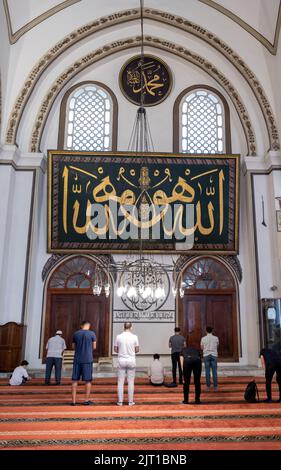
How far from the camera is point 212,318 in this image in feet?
27.5

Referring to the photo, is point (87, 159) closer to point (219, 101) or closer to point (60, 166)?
point (60, 166)

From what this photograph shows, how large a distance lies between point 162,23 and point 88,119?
2.55 metres

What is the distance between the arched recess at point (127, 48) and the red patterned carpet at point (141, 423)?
17.8 ft

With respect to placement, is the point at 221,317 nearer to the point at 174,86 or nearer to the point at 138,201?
the point at 138,201

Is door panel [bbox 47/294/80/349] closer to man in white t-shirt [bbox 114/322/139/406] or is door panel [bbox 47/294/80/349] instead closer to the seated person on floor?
the seated person on floor

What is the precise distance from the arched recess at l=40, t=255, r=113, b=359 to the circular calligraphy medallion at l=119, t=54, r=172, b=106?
3.73m

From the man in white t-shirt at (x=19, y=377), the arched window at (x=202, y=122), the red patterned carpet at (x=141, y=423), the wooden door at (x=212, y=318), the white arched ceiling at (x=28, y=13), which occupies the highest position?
the white arched ceiling at (x=28, y=13)

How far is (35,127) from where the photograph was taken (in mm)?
8594

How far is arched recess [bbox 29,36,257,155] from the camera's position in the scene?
8.62m

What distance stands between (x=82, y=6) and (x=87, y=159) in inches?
123

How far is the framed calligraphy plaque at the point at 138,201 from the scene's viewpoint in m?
8.30

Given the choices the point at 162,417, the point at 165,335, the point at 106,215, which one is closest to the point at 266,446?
the point at 162,417

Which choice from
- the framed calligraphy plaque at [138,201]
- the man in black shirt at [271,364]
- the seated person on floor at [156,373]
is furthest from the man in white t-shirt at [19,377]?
the man in black shirt at [271,364]

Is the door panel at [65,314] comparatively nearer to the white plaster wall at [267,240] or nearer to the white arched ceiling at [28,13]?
the white plaster wall at [267,240]
